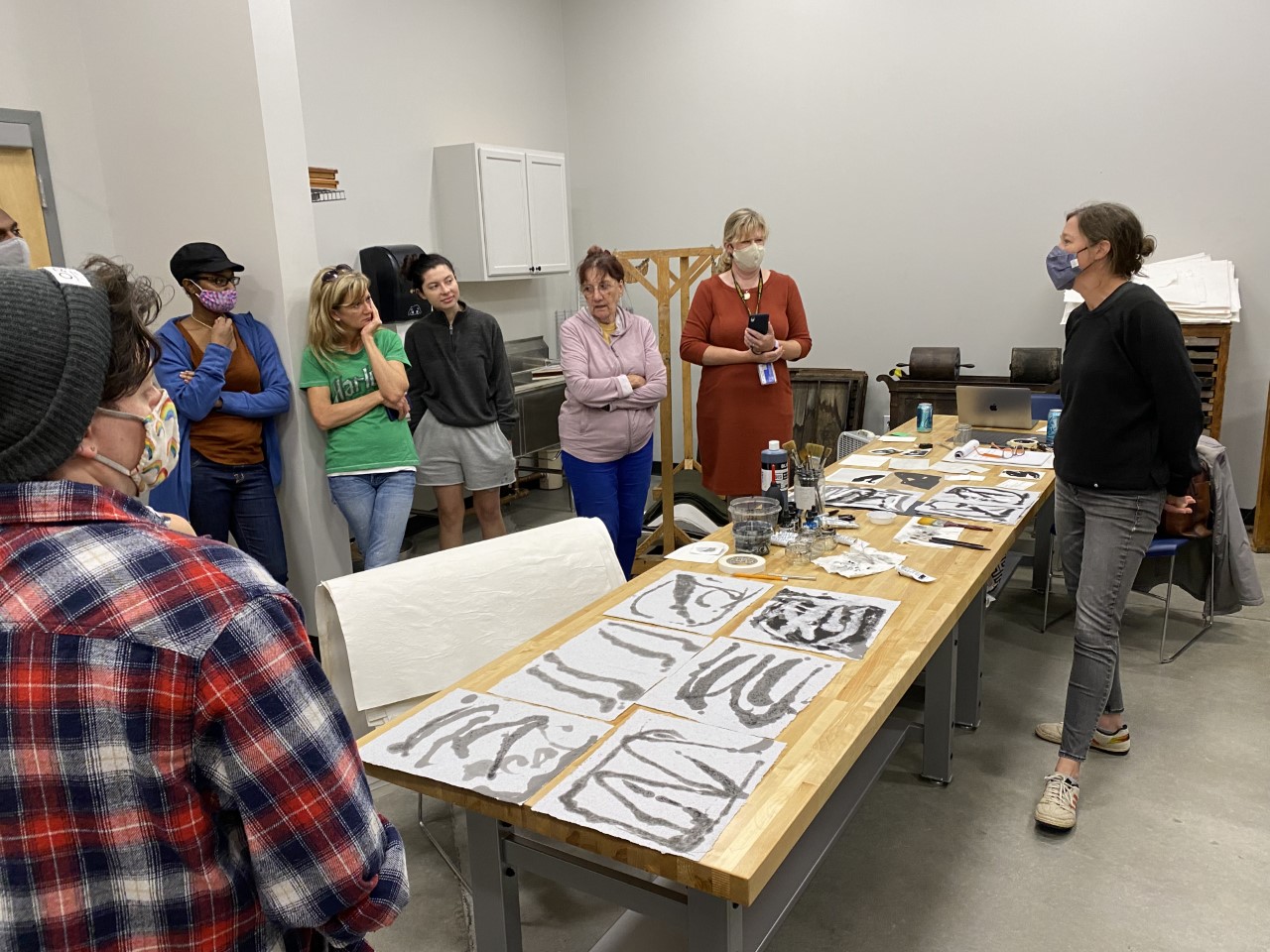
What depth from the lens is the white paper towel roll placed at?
2227 mm

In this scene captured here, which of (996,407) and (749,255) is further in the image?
(996,407)

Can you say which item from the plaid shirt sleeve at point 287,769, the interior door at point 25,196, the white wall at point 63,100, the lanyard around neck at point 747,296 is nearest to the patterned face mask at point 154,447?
the plaid shirt sleeve at point 287,769

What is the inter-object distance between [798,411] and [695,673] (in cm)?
460

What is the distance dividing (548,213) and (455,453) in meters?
2.95

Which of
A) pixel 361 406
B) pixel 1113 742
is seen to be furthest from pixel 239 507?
pixel 1113 742

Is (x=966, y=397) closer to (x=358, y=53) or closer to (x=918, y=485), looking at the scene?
(x=918, y=485)

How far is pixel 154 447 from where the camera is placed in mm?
1014

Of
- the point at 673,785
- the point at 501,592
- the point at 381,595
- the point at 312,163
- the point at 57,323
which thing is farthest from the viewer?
the point at 312,163

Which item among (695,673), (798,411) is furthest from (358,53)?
(695,673)

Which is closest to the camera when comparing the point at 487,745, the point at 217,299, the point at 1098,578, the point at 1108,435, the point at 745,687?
the point at 487,745

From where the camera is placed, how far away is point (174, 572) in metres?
0.89

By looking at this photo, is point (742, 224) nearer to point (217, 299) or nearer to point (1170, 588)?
point (217, 299)

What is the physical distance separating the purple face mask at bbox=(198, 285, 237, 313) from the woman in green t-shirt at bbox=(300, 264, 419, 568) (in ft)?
0.90

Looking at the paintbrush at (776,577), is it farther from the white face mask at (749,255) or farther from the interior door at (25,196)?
the interior door at (25,196)
